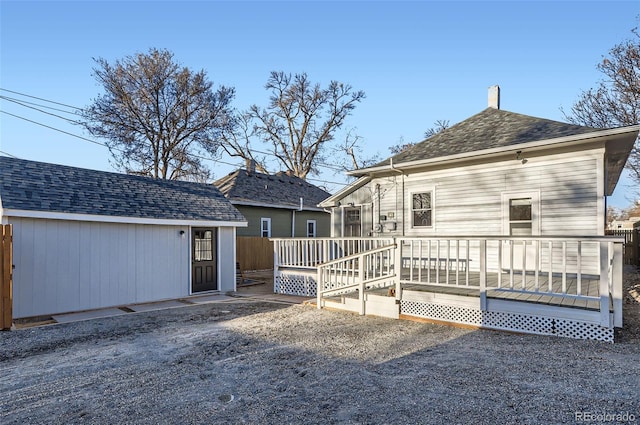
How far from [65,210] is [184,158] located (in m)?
14.6

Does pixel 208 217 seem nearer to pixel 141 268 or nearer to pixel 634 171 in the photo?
pixel 141 268

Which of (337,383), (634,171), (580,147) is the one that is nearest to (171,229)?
(337,383)

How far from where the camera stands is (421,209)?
9.89 m

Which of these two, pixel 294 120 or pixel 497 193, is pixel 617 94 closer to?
pixel 497 193

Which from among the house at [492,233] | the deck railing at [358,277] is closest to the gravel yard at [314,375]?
the house at [492,233]

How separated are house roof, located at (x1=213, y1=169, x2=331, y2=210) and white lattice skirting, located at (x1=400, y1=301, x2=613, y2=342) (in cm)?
1183

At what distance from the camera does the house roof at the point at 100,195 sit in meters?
7.77

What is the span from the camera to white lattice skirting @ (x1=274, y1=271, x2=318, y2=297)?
373 inches

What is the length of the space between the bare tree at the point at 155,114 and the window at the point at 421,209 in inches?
640

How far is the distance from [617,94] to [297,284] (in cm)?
1570

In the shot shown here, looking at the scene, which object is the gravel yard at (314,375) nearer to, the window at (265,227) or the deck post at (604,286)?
the deck post at (604,286)

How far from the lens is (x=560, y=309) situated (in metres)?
5.14

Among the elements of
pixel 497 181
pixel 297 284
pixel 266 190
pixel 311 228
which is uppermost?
pixel 266 190

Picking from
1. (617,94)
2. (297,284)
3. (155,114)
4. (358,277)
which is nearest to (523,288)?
(358,277)
